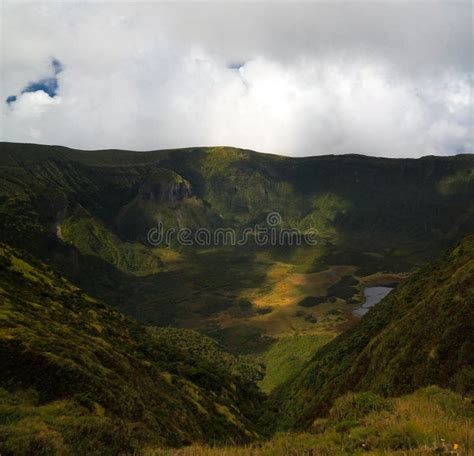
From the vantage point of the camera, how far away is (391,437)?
1138 cm

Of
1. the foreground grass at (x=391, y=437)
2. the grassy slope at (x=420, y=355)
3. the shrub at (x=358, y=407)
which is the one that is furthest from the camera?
the grassy slope at (x=420, y=355)

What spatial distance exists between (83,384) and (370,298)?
578 ft

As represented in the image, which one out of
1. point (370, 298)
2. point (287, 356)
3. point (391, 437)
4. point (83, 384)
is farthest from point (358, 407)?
point (370, 298)

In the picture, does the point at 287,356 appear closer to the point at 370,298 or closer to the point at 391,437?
the point at 370,298

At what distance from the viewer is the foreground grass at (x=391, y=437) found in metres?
10.4

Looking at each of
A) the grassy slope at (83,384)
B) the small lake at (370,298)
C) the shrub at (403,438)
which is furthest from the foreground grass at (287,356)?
the shrub at (403,438)

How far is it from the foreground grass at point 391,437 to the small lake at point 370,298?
139326 millimetres

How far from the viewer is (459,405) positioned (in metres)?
16.2

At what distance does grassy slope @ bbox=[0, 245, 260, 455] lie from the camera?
46.8 ft

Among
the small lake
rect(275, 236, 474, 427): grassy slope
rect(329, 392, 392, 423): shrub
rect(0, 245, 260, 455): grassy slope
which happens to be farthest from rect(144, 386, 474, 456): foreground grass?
the small lake

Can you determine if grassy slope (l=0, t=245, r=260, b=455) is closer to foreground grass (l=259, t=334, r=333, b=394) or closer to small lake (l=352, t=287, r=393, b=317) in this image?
foreground grass (l=259, t=334, r=333, b=394)

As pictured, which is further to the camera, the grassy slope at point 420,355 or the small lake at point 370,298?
the small lake at point 370,298

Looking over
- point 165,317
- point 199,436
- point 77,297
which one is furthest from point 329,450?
point 165,317

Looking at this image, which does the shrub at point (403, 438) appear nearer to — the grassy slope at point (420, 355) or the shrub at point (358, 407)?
the shrub at point (358, 407)
